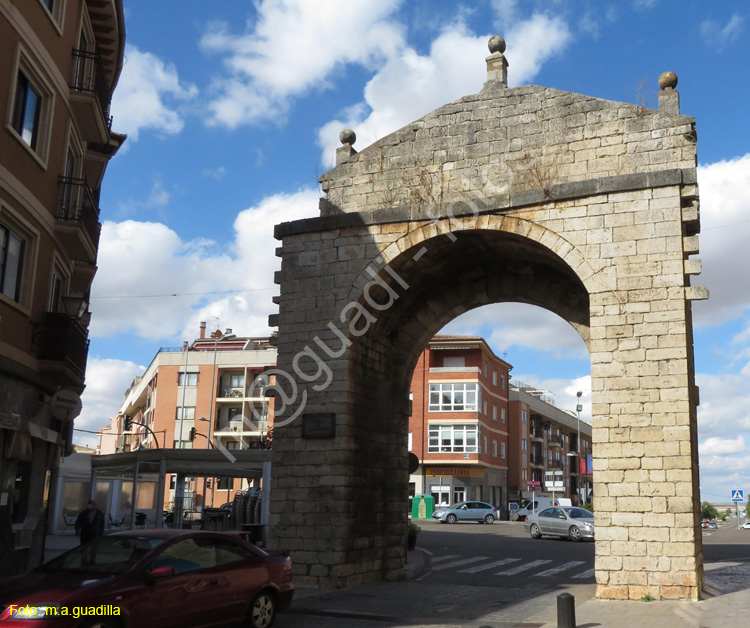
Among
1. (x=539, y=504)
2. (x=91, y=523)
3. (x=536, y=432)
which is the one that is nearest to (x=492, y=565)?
(x=91, y=523)

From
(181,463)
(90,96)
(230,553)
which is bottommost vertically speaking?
(230,553)

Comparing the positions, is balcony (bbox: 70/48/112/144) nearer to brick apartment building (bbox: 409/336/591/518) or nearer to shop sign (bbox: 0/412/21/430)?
shop sign (bbox: 0/412/21/430)

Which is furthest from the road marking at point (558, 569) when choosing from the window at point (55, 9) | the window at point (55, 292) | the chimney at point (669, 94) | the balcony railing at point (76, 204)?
the window at point (55, 9)

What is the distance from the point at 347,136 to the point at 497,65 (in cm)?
303

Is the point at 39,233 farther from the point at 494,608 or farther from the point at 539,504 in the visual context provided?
the point at 539,504

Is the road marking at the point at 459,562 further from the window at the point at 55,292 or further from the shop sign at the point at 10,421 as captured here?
the window at the point at 55,292

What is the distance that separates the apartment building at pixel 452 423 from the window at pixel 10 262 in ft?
122

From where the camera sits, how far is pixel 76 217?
46.4ft

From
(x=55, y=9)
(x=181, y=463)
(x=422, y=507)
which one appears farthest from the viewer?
(x=422, y=507)

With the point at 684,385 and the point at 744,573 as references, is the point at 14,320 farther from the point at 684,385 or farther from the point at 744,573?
the point at 744,573

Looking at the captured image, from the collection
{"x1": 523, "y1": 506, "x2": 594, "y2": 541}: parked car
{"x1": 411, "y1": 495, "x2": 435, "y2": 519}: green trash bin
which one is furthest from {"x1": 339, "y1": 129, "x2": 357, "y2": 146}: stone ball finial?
{"x1": 411, "y1": 495, "x2": 435, "y2": 519}: green trash bin

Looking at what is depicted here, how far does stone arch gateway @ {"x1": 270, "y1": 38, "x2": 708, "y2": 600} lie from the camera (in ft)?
35.2

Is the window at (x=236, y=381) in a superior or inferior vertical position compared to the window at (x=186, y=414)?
superior

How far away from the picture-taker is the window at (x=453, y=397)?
1906 inches
